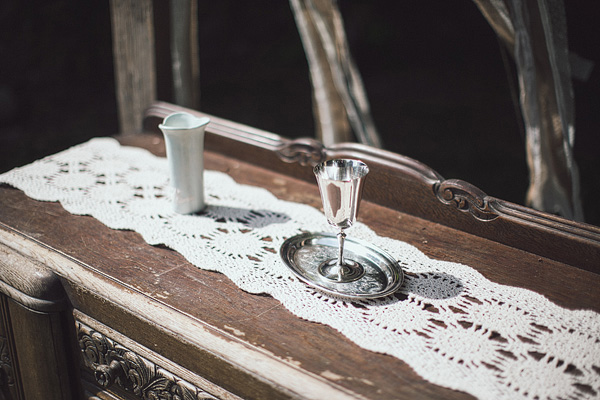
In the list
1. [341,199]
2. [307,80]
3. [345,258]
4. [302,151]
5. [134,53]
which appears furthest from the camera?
[307,80]

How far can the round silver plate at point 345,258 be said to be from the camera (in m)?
0.82

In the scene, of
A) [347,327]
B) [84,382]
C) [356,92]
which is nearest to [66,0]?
[356,92]

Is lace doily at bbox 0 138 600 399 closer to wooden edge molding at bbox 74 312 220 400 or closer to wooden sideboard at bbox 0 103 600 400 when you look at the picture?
wooden sideboard at bbox 0 103 600 400

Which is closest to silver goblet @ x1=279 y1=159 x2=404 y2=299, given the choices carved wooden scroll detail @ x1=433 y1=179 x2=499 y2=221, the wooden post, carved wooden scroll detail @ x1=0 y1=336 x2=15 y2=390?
carved wooden scroll detail @ x1=433 y1=179 x2=499 y2=221

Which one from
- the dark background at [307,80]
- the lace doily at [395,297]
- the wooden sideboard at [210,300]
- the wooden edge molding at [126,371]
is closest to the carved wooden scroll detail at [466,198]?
the wooden sideboard at [210,300]

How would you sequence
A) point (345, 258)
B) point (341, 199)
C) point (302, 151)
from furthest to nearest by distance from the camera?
point (302, 151) → point (345, 258) → point (341, 199)

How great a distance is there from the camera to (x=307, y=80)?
377cm

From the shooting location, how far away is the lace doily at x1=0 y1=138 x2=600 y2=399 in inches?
26.6

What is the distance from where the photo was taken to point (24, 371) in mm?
998

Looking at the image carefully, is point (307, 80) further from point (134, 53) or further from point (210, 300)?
point (210, 300)

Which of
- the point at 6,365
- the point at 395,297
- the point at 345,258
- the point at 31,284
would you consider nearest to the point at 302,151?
the point at 345,258

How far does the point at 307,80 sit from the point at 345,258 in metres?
3.01

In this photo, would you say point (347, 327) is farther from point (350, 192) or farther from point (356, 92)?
point (356, 92)

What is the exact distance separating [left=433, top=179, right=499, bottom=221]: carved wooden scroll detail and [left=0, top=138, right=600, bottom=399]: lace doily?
15 centimetres
